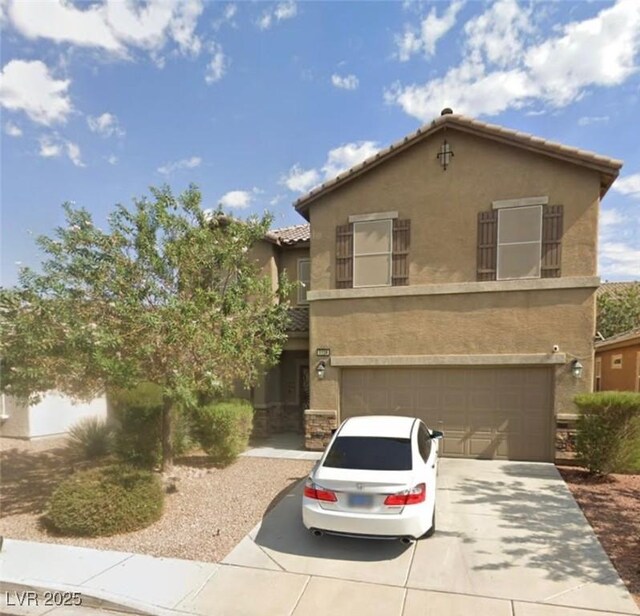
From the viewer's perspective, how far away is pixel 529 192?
377 inches

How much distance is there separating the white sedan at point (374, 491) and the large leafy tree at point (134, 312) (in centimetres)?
291

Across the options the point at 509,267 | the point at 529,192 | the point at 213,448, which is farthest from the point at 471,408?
the point at 213,448

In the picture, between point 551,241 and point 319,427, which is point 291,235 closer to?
point 319,427

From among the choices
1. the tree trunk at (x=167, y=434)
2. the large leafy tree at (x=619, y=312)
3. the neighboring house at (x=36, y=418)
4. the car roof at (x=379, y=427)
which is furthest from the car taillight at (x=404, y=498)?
the large leafy tree at (x=619, y=312)

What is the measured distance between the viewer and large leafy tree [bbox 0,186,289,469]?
22.0ft

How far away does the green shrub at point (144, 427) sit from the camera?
9.11 metres

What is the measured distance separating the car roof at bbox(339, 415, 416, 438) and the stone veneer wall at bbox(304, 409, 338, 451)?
12.7ft

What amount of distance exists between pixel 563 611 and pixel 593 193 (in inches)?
335

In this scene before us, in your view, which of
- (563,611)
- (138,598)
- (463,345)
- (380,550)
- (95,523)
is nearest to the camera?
(563,611)

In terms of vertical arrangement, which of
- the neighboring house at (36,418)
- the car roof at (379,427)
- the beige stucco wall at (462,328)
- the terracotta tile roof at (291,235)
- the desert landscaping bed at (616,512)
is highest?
the terracotta tile roof at (291,235)

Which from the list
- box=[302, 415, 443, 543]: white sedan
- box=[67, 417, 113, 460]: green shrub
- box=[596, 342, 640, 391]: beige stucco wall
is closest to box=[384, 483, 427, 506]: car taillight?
box=[302, 415, 443, 543]: white sedan

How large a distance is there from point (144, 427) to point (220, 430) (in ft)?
6.21

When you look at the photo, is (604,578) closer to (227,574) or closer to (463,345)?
(227,574)

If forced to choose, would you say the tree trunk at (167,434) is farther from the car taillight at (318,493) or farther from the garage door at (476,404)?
the garage door at (476,404)
